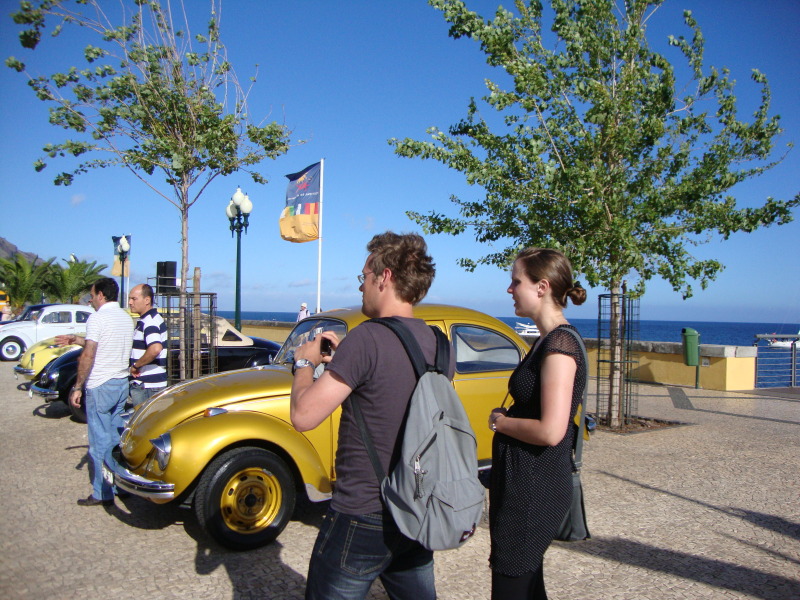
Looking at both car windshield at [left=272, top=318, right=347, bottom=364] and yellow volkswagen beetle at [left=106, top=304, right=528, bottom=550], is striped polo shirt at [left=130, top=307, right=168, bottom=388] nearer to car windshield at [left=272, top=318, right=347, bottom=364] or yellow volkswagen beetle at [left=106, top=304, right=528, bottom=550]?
yellow volkswagen beetle at [left=106, top=304, right=528, bottom=550]

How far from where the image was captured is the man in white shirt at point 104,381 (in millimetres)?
5141

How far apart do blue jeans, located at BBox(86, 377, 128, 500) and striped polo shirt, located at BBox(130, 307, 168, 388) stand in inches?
25.8

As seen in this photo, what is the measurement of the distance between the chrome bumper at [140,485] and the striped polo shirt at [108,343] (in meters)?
0.84

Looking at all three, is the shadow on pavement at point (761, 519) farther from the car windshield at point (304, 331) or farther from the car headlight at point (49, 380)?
the car headlight at point (49, 380)

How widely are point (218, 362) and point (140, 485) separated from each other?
253 inches

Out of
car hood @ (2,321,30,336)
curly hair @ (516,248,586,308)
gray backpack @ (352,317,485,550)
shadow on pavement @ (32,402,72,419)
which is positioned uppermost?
curly hair @ (516,248,586,308)

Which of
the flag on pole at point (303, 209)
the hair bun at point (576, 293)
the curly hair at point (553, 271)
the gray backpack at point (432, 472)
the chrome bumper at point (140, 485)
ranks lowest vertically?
the chrome bumper at point (140, 485)

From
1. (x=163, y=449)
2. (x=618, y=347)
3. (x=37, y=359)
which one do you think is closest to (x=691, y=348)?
(x=618, y=347)

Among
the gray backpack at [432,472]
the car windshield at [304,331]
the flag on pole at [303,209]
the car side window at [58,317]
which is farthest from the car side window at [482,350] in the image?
the car side window at [58,317]

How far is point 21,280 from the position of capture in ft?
106

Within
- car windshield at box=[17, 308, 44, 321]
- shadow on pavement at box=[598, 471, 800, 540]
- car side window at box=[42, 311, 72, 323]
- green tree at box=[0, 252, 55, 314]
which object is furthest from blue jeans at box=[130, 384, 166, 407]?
green tree at box=[0, 252, 55, 314]

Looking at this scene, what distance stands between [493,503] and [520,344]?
3524 millimetres

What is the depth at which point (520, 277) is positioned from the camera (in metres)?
2.57

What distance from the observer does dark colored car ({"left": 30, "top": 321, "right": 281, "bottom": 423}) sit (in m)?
9.10
